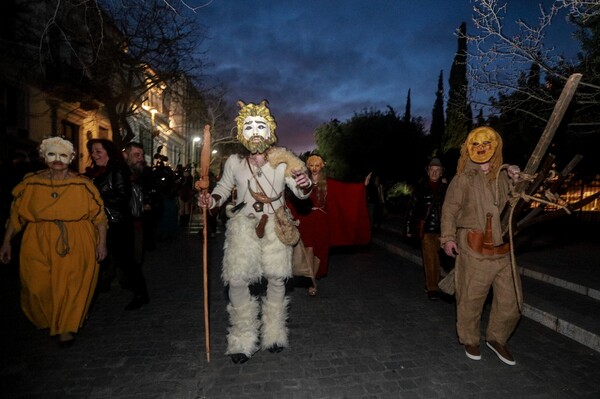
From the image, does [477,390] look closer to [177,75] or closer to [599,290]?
[599,290]

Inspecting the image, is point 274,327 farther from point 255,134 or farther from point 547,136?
point 547,136

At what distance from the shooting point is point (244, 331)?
3578 mm

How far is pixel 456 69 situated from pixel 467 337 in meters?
27.1

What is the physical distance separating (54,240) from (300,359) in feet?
8.64

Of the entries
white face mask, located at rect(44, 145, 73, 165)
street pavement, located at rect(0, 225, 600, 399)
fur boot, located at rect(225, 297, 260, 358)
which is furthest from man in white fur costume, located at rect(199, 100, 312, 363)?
white face mask, located at rect(44, 145, 73, 165)

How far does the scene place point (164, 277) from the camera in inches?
260

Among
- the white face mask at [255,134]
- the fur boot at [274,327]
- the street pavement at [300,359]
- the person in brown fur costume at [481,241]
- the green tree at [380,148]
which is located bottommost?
the street pavement at [300,359]

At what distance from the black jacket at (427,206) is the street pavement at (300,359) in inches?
43.1

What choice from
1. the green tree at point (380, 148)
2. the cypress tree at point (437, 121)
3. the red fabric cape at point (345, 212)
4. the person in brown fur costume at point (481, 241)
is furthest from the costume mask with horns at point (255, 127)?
the cypress tree at point (437, 121)

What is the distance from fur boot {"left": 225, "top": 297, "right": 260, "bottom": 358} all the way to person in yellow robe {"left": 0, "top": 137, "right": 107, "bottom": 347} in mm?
1588

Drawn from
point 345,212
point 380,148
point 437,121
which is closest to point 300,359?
point 345,212

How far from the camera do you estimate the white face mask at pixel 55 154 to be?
3.75 metres

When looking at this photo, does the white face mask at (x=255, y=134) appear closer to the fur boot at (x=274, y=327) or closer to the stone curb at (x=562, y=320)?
the fur boot at (x=274, y=327)

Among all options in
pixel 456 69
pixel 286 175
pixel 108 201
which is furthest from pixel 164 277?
pixel 456 69
